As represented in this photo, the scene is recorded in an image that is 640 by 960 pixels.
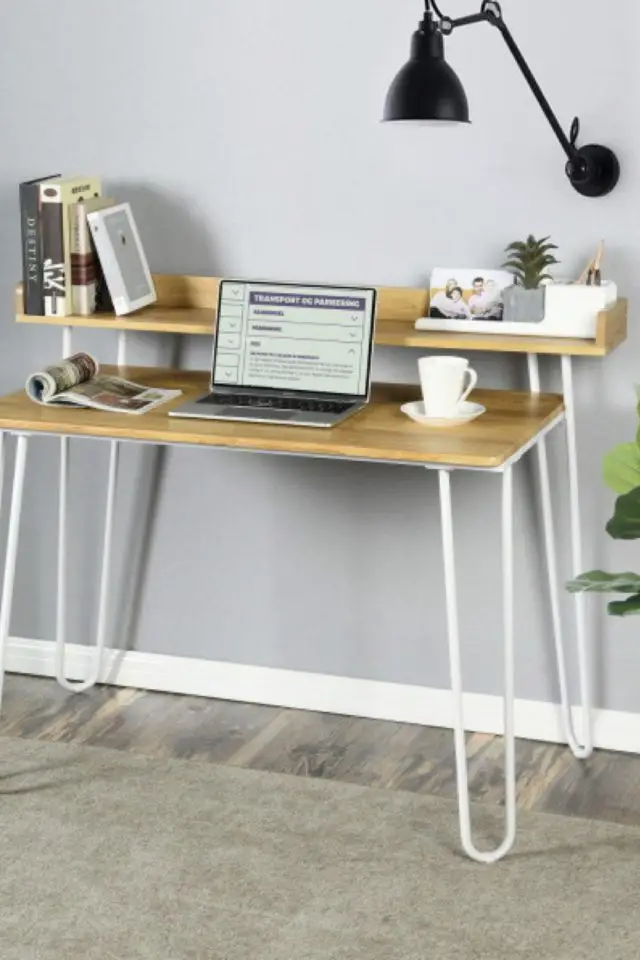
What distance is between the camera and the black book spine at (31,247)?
10.1ft

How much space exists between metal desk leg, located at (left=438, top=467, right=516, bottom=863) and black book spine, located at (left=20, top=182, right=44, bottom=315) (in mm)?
962

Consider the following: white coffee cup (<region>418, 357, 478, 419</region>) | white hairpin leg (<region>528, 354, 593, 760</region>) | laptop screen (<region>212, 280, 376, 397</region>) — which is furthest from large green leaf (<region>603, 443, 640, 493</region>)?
laptop screen (<region>212, 280, 376, 397</region>)

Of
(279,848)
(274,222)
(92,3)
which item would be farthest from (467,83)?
(279,848)

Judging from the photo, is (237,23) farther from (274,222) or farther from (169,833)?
(169,833)

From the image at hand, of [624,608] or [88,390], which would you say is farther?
[88,390]

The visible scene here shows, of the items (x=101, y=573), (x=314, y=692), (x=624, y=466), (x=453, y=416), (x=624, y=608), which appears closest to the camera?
(x=624, y=608)

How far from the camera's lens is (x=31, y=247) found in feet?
10.2

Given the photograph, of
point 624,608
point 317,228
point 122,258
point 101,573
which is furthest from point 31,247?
point 624,608

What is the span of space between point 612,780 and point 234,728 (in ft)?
2.55

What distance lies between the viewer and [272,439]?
268cm

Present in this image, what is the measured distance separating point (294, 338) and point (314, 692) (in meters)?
0.83

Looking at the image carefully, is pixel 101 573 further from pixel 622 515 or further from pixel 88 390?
pixel 622 515

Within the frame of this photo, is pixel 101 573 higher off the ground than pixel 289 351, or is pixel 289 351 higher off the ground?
pixel 289 351

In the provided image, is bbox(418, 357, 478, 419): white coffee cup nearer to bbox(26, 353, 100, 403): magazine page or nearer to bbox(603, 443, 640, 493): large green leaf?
bbox(603, 443, 640, 493): large green leaf
